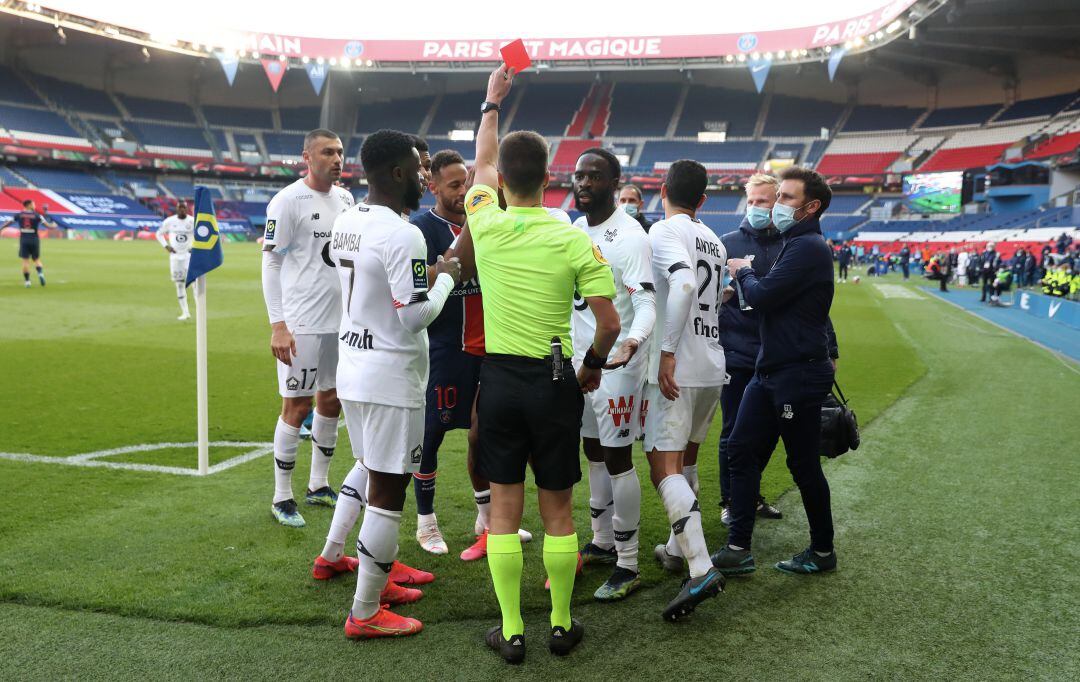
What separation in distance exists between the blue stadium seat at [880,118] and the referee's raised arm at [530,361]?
59318mm

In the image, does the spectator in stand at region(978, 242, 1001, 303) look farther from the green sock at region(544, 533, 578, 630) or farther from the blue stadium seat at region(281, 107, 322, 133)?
the blue stadium seat at region(281, 107, 322, 133)

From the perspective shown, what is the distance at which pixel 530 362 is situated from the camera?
3.17 meters

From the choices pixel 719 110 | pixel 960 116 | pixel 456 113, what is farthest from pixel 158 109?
pixel 960 116

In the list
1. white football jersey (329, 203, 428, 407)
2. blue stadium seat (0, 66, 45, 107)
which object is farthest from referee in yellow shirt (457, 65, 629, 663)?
blue stadium seat (0, 66, 45, 107)

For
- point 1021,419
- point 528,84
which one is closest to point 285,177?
point 528,84

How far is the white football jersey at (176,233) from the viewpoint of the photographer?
1501cm

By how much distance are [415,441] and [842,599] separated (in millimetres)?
2386

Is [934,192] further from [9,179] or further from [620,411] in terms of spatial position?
[9,179]

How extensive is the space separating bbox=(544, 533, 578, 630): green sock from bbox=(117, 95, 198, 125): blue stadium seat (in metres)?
69.7

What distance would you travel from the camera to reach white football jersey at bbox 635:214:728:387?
13.0ft

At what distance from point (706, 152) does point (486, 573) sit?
57699 millimetres

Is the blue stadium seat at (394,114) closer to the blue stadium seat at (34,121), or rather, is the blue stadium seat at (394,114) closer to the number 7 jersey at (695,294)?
the blue stadium seat at (34,121)

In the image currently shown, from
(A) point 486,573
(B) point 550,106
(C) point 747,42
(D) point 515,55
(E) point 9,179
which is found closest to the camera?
(D) point 515,55

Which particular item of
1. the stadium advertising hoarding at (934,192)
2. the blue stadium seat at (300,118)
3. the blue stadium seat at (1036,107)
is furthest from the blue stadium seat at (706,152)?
the blue stadium seat at (300,118)
